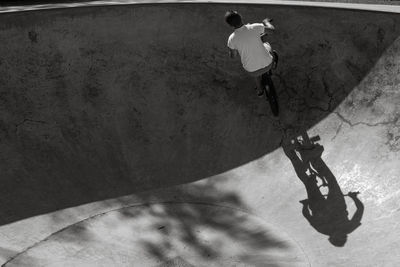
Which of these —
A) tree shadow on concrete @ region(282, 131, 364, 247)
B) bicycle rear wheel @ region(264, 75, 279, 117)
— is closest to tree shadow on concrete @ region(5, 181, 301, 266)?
tree shadow on concrete @ region(282, 131, 364, 247)

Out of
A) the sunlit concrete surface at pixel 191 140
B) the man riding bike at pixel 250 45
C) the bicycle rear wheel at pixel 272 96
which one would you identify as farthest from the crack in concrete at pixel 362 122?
the man riding bike at pixel 250 45

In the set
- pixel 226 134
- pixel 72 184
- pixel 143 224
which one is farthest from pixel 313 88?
pixel 72 184

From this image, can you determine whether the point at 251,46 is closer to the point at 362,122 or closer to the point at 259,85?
the point at 259,85

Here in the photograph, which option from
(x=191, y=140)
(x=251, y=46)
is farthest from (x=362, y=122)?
(x=191, y=140)

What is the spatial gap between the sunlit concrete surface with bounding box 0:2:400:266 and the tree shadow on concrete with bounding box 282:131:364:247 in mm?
19

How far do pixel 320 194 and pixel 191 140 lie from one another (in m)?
2.12

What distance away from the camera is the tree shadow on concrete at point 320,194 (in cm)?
602

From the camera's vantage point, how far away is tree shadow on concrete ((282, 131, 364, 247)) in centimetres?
602

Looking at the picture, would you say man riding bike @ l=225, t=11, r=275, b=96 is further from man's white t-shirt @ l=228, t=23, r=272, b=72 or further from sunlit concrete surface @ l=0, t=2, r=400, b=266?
sunlit concrete surface @ l=0, t=2, r=400, b=266

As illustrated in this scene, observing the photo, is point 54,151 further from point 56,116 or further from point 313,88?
point 313,88

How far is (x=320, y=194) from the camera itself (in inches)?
261

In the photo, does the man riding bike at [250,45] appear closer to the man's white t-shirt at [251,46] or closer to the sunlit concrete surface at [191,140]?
the man's white t-shirt at [251,46]

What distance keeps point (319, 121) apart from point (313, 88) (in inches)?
22.0

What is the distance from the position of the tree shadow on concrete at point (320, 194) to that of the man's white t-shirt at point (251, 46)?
1.27 m
